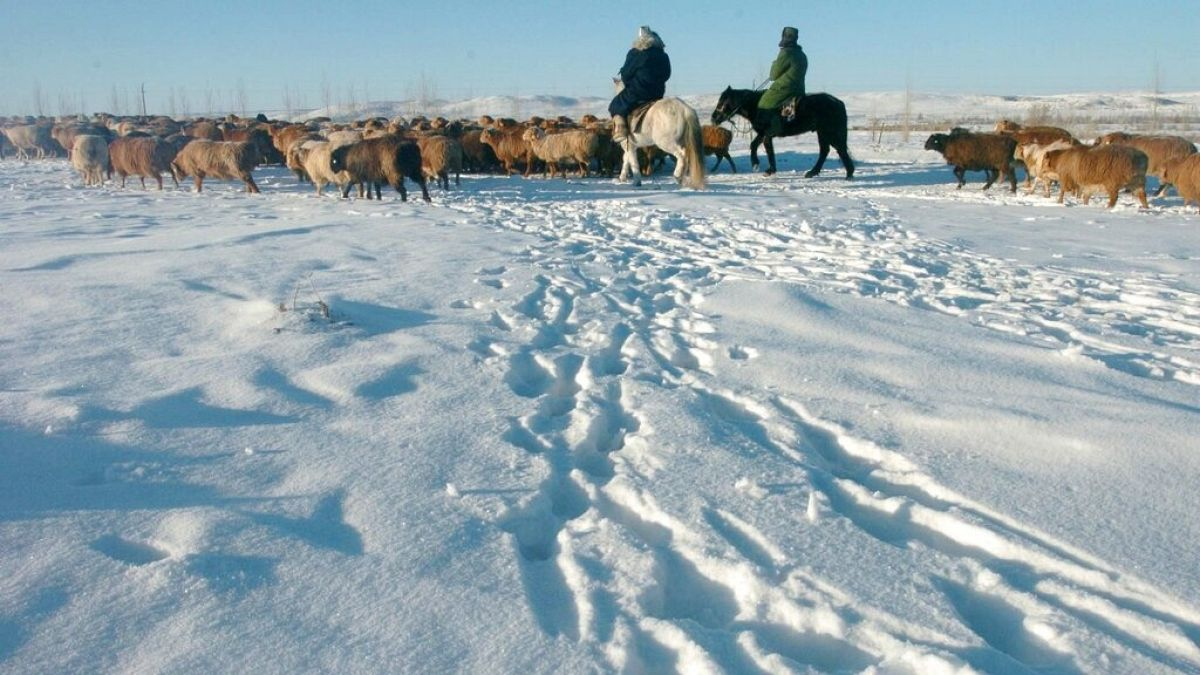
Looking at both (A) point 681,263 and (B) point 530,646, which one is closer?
(B) point 530,646

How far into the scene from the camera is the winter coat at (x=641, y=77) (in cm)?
1334

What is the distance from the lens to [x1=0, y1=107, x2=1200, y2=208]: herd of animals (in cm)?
1070

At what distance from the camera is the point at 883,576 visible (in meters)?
2.06

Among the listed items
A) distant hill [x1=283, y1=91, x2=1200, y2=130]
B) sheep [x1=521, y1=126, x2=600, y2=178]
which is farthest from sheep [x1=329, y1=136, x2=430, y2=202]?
distant hill [x1=283, y1=91, x2=1200, y2=130]

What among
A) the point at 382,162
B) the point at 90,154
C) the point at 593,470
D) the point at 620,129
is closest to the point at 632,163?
the point at 620,129

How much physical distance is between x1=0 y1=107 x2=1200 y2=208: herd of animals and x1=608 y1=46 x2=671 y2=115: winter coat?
6.77 feet

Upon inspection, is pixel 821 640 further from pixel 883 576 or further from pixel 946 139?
pixel 946 139

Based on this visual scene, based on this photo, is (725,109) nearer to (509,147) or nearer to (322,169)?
(509,147)

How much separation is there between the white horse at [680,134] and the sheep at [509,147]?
14.3 ft

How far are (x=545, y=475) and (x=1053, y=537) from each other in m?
1.55

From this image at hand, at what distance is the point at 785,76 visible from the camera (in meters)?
14.1

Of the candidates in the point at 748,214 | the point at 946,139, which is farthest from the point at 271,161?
the point at 946,139

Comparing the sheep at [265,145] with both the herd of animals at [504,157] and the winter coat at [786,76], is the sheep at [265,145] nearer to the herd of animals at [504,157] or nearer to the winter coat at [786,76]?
the herd of animals at [504,157]

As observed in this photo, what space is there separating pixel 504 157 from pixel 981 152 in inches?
385
